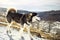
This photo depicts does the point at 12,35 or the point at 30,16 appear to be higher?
the point at 30,16

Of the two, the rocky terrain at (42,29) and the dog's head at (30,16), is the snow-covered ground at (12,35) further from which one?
the dog's head at (30,16)

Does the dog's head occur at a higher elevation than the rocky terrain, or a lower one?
higher

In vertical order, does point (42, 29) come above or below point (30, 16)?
below

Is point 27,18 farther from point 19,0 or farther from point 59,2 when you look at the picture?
point 59,2

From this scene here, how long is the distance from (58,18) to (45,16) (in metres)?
0.13

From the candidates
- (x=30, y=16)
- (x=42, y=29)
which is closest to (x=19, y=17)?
(x=30, y=16)

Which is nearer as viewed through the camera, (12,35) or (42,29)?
(42,29)

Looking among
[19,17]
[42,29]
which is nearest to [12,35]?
[19,17]

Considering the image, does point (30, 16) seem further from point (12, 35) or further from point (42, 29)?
point (12, 35)

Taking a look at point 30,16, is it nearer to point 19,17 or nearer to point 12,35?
point 19,17

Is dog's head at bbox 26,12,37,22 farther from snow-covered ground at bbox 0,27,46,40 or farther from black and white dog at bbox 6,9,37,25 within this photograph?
snow-covered ground at bbox 0,27,46,40

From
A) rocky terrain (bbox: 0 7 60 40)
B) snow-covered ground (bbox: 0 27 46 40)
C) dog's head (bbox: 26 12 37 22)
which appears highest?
dog's head (bbox: 26 12 37 22)

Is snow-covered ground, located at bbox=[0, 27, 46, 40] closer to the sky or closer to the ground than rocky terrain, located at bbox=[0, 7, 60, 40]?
closer to the ground

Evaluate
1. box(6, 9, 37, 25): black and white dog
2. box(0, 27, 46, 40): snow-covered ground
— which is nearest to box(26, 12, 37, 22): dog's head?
box(6, 9, 37, 25): black and white dog
